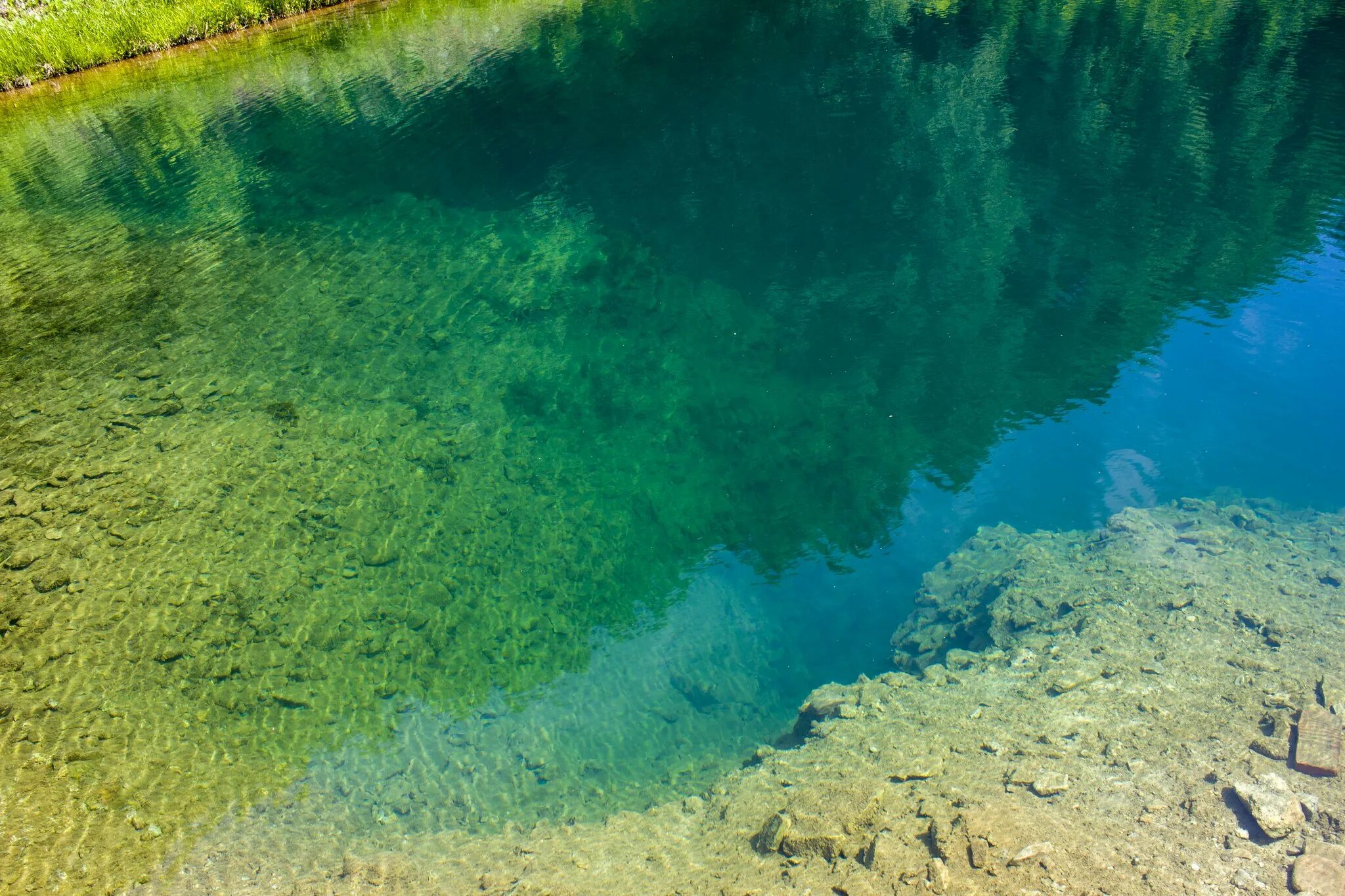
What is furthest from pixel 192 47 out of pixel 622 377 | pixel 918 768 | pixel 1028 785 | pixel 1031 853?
pixel 1031 853

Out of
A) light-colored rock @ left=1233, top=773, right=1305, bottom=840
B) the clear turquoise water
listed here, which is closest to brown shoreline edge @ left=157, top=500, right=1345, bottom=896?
light-colored rock @ left=1233, top=773, right=1305, bottom=840

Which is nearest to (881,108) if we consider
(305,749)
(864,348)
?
(864,348)

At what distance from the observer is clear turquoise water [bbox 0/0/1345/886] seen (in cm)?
920

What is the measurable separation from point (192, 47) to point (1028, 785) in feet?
128

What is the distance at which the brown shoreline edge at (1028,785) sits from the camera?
19.8 ft

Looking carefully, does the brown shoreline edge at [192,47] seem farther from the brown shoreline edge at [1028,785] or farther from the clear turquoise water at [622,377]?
the brown shoreline edge at [1028,785]

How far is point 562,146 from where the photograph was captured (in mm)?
Result: 21547

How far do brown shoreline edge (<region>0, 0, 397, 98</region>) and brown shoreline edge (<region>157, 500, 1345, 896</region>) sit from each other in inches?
1326

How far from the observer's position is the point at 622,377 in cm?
1374

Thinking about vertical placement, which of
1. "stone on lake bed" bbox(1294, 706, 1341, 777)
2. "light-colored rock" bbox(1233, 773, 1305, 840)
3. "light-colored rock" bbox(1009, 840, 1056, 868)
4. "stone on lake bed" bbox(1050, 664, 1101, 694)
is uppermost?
"light-colored rock" bbox(1009, 840, 1056, 868)

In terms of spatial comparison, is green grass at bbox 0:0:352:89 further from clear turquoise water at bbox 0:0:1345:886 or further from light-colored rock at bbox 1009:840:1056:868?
light-colored rock at bbox 1009:840:1056:868

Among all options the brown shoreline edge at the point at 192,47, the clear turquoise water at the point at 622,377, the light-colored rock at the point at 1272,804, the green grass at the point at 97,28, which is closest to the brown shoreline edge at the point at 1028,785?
the light-colored rock at the point at 1272,804

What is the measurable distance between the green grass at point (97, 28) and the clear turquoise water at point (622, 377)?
8.49 meters

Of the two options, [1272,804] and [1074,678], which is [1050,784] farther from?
[1074,678]
